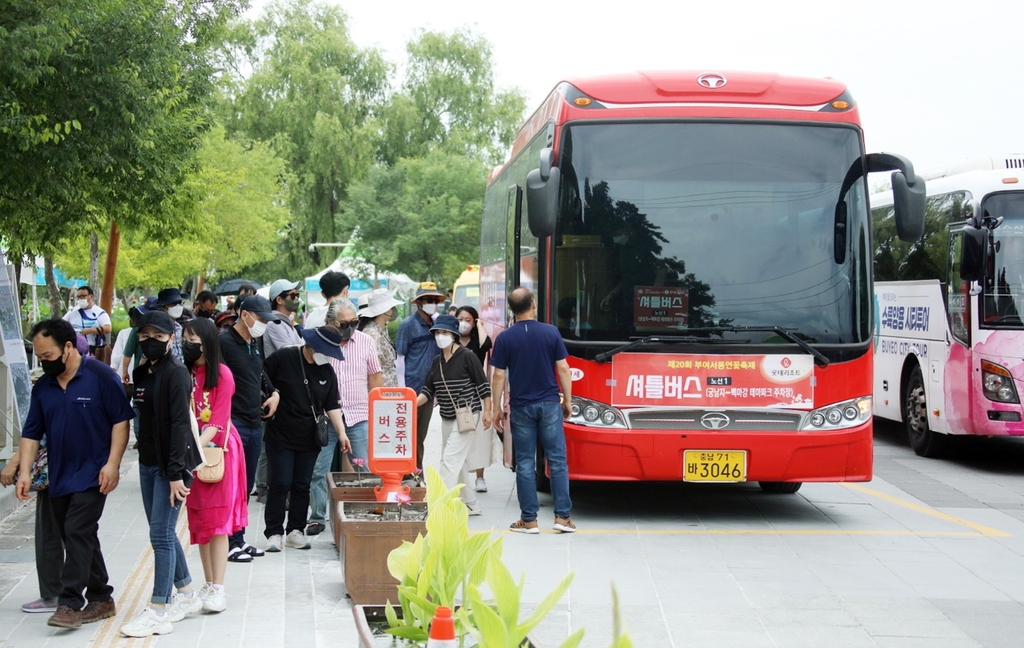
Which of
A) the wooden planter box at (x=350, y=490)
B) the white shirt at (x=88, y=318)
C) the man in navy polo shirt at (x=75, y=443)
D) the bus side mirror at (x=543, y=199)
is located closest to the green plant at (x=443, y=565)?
the man in navy polo shirt at (x=75, y=443)

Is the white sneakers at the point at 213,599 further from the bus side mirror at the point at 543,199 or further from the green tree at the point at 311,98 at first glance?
the green tree at the point at 311,98

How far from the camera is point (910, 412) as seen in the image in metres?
14.7

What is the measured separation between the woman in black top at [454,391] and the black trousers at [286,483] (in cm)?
158

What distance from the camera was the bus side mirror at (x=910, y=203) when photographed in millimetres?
8891

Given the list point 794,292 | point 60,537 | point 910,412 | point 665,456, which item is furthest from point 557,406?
point 910,412

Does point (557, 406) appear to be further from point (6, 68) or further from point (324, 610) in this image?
point (6, 68)

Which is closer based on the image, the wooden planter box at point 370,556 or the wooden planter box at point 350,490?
the wooden planter box at point 370,556

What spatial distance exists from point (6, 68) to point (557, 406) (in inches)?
193

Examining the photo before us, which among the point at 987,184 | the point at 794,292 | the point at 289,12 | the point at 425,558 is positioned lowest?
the point at 425,558

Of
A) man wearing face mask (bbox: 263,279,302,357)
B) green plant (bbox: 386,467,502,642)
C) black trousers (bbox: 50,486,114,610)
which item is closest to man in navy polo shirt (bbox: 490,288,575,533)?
man wearing face mask (bbox: 263,279,302,357)

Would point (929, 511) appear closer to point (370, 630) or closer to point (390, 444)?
point (390, 444)

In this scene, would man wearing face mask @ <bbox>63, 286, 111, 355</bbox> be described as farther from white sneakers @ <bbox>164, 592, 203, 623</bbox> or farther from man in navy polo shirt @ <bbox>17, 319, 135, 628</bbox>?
white sneakers @ <bbox>164, 592, 203, 623</bbox>

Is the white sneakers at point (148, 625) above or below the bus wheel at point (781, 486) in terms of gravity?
above

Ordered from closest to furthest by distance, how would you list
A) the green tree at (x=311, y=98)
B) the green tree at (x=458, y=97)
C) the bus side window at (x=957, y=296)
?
the bus side window at (x=957, y=296) < the green tree at (x=311, y=98) < the green tree at (x=458, y=97)
